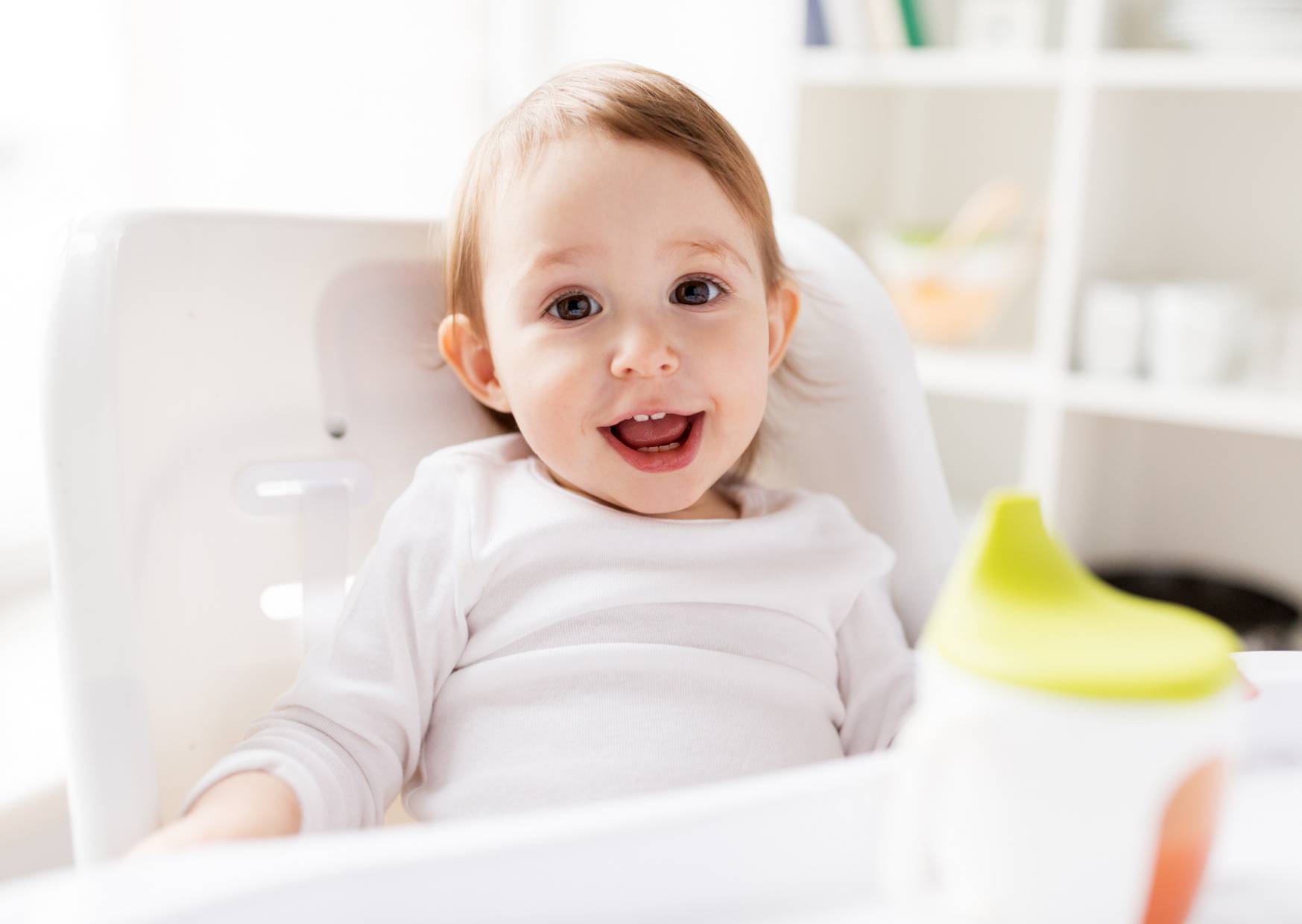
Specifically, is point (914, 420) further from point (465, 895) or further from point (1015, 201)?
point (1015, 201)

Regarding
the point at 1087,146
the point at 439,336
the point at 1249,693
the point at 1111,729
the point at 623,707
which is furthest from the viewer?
the point at 1087,146

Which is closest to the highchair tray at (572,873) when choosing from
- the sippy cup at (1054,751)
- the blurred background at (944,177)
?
the sippy cup at (1054,751)

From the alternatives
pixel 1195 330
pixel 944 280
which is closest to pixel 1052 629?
pixel 1195 330

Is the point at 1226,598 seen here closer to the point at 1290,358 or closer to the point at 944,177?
the point at 1290,358

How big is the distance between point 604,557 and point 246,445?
0.24 metres

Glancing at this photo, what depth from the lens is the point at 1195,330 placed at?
1.59 meters

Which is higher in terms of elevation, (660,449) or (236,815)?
(660,449)

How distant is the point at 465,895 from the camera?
346mm

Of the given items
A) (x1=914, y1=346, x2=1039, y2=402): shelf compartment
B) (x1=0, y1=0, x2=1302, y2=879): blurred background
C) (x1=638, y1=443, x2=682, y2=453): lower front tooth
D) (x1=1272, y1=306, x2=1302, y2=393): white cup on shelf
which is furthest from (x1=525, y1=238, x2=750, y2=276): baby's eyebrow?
(x1=1272, y1=306, x2=1302, y2=393): white cup on shelf

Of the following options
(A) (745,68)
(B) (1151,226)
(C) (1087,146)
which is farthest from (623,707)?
(A) (745,68)

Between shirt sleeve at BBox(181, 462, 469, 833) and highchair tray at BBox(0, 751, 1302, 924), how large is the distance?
0.25 meters

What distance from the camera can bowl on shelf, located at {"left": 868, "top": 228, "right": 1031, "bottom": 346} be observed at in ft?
5.83

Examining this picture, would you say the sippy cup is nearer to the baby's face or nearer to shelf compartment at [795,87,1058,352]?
the baby's face

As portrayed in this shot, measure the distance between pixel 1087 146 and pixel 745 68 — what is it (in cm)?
69
